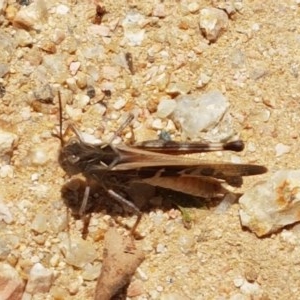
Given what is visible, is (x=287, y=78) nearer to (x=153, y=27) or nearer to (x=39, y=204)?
(x=153, y=27)

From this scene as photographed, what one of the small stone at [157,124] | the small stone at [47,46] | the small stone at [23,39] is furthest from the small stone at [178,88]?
the small stone at [23,39]

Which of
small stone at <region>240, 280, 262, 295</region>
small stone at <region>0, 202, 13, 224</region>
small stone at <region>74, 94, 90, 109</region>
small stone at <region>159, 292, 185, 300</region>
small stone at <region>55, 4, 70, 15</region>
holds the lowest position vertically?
small stone at <region>240, 280, 262, 295</region>

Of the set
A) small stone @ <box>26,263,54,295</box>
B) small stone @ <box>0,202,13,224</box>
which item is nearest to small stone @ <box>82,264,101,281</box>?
small stone @ <box>26,263,54,295</box>

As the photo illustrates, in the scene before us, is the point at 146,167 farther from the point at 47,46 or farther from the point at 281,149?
the point at 47,46

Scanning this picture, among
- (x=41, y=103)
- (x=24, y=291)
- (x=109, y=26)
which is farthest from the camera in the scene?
(x=109, y=26)

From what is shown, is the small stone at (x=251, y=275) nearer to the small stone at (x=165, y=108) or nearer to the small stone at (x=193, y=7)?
the small stone at (x=165, y=108)

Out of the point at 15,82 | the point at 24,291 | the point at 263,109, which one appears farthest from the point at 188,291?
the point at 15,82

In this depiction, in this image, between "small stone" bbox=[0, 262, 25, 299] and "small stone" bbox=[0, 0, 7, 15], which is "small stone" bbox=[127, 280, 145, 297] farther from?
"small stone" bbox=[0, 0, 7, 15]
